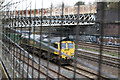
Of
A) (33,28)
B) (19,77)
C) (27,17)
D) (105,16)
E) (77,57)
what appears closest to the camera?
(105,16)

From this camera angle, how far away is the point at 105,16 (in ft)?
2.03

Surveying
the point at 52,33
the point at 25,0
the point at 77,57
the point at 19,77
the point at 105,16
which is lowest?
the point at 19,77

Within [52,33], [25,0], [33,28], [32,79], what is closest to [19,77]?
[32,79]

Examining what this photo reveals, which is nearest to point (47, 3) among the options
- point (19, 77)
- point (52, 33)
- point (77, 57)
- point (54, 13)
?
point (54, 13)

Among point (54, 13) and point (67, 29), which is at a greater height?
point (54, 13)

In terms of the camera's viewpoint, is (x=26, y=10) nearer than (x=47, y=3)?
No

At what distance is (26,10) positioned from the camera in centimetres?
164

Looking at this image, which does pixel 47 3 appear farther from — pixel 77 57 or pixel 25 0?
pixel 77 57

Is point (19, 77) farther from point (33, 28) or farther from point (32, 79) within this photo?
point (33, 28)

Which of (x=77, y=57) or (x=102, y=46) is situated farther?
(x=77, y=57)

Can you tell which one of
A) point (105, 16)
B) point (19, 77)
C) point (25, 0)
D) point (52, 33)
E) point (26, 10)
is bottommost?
point (19, 77)

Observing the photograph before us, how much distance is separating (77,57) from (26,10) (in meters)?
1.05

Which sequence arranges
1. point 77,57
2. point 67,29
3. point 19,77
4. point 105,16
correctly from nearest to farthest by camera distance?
point 105,16 → point 77,57 → point 67,29 → point 19,77

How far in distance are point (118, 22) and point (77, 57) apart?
0.99 ft
